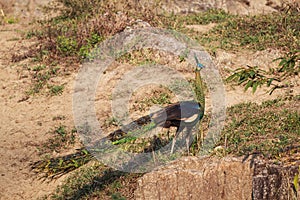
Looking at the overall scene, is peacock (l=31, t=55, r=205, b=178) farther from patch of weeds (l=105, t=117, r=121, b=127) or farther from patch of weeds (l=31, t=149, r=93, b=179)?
patch of weeds (l=105, t=117, r=121, b=127)

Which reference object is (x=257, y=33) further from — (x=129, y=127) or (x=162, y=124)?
(x=162, y=124)

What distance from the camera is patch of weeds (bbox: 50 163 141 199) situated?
4.81 metres

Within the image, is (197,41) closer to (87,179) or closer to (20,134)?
(20,134)

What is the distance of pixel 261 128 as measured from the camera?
5547 millimetres

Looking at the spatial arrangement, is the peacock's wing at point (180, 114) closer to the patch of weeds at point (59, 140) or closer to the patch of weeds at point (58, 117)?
the patch of weeds at point (59, 140)

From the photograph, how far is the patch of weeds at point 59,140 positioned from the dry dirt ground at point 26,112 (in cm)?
10

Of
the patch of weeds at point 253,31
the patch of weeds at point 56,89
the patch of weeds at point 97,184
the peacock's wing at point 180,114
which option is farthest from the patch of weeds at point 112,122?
the patch of weeds at point 253,31

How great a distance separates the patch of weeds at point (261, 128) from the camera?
4968 mm

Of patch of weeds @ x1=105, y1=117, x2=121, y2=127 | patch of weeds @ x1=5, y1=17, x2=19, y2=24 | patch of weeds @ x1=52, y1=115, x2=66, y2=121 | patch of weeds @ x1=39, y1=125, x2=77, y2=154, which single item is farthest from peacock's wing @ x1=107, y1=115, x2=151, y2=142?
patch of weeds @ x1=5, y1=17, x2=19, y2=24

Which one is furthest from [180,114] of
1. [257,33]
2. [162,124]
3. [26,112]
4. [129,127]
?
[257,33]

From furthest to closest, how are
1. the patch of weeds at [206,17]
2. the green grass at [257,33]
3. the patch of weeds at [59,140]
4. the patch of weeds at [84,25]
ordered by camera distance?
the patch of weeds at [206,17], the patch of weeds at [84,25], the green grass at [257,33], the patch of weeds at [59,140]

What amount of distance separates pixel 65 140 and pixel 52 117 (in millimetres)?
699

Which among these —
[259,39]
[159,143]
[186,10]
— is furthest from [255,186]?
[186,10]

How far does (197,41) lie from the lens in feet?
27.7
